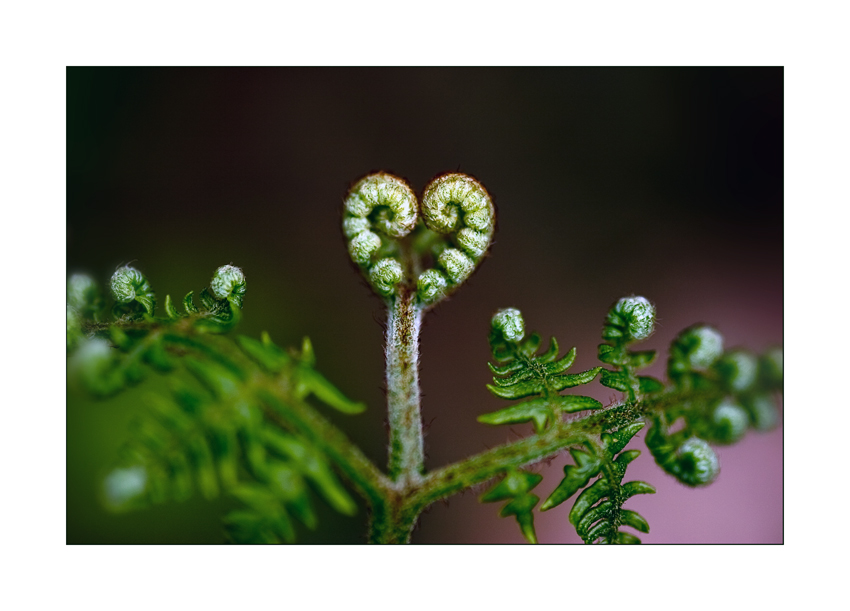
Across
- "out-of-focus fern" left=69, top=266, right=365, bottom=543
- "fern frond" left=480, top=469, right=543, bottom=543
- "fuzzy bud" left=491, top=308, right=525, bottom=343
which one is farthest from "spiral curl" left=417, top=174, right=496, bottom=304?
"fern frond" left=480, top=469, right=543, bottom=543

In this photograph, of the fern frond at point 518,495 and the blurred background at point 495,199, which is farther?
the blurred background at point 495,199

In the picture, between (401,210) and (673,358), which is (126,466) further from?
(673,358)

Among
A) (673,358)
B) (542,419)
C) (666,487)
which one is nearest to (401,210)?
(542,419)

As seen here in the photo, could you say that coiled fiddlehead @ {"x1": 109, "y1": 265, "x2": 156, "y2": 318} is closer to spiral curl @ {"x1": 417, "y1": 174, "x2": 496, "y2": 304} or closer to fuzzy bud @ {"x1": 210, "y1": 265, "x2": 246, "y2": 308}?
fuzzy bud @ {"x1": 210, "y1": 265, "x2": 246, "y2": 308}

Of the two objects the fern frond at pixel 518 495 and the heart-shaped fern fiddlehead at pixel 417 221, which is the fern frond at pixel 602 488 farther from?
the heart-shaped fern fiddlehead at pixel 417 221

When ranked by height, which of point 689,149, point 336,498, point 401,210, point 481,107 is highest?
point 481,107

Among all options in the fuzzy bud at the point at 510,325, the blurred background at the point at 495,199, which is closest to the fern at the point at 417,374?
the fuzzy bud at the point at 510,325

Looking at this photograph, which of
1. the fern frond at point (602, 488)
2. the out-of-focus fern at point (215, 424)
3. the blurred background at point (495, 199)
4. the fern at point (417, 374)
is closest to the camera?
the out-of-focus fern at point (215, 424)

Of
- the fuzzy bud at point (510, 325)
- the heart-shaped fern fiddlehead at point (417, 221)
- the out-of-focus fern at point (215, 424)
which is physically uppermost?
the heart-shaped fern fiddlehead at point (417, 221)
